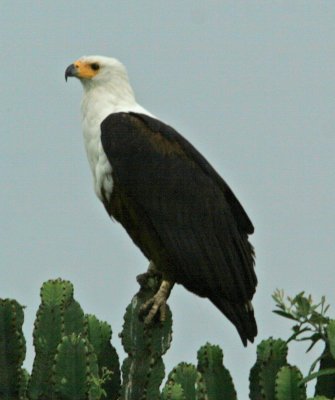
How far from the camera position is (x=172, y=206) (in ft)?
23.5

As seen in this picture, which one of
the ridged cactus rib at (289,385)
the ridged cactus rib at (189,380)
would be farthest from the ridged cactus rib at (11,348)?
the ridged cactus rib at (289,385)

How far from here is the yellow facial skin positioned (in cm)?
772

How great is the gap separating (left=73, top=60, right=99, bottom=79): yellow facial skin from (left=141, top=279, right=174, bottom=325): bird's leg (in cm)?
176

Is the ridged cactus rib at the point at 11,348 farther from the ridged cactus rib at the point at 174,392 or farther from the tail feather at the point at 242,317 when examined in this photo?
the tail feather at the point at 242,317

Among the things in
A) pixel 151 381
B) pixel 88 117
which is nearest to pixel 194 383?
pixel 151 381

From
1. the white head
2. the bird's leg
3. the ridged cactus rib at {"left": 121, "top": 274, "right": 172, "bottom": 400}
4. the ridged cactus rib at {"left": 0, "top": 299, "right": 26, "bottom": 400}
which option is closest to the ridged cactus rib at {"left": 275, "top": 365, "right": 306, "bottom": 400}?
the ridged cactus rib at {"left": 121, "top": 274, "right": 172, "bottom": 400}

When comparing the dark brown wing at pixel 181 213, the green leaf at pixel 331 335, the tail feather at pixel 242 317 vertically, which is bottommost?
the green leaf at pixel 331 335

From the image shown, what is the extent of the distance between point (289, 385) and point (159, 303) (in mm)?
1270

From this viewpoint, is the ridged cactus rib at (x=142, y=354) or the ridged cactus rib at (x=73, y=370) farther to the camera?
the ridged cactus rib at (x=142, y=354)

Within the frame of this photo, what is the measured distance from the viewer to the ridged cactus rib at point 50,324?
19.4 ft

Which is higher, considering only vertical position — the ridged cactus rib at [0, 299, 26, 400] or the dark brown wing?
the dark brown wing

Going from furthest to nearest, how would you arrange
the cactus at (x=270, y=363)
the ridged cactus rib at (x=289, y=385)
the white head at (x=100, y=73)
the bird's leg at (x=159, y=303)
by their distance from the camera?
the white head at (x=100, y=73), the bird's leg at (x=159, y=303), the cactus at (x=270, y=363), the ridged cactus rib at (x=289, y=385)

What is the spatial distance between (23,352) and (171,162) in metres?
1.88

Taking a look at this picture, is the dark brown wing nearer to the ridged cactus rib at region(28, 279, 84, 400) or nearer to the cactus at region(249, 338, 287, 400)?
the cactus at region(249, 338, 287, 400)
